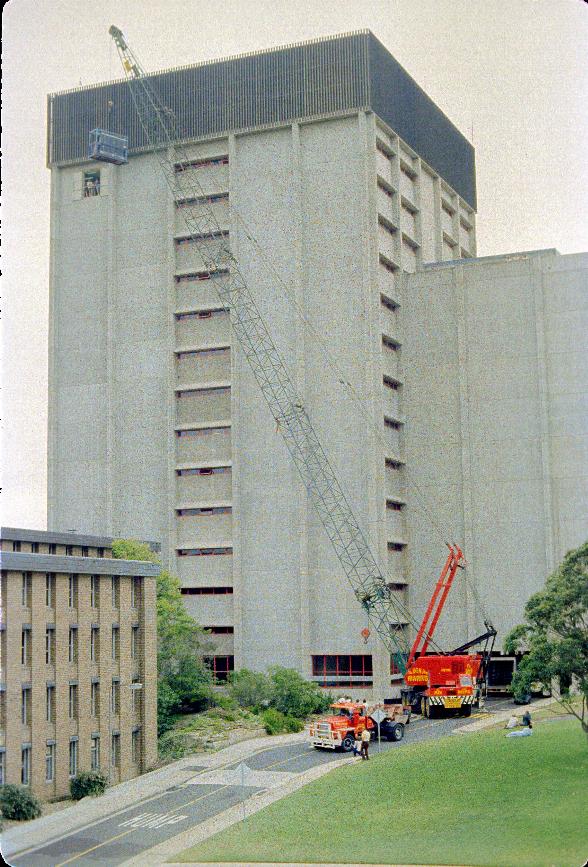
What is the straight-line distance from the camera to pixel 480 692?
73.2m

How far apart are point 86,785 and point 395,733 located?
21.9 meters

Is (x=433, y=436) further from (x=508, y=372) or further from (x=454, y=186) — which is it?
(x=454, y=186)

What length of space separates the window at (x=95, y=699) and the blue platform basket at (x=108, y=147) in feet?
175

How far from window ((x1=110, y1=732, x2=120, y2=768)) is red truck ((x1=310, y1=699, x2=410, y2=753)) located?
13.7 meters

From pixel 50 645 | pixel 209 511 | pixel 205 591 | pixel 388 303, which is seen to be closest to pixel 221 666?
pixel 205 591

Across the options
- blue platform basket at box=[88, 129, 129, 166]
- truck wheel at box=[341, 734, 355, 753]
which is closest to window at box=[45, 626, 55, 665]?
truck wheel at box=[341, 734, 355, 753]

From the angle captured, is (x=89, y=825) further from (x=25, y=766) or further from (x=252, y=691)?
(x=252, y=691)

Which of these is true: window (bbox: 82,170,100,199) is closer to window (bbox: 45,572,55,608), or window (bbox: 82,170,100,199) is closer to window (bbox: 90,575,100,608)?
window (bbox: 90,575,100,608)

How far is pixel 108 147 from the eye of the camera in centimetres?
8994

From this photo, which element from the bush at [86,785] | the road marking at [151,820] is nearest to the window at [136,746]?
the bush at [86,785]

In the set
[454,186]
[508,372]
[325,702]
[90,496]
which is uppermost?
[454,186]

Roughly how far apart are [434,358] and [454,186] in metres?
24.2

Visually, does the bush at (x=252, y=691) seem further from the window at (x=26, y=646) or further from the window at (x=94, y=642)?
the window at (x=26, y=646)

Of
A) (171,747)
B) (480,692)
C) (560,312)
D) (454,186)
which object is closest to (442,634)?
(480,692)
